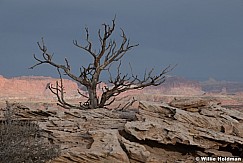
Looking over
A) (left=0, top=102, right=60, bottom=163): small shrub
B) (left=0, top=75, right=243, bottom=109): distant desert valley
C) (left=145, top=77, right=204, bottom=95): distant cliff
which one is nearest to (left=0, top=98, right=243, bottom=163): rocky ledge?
(left=0, top=102, right=60, bottom=163): small shrub

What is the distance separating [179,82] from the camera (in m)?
136

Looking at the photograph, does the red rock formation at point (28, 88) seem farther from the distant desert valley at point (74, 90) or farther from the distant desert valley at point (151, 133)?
the distant desert valley at point (151, 133)

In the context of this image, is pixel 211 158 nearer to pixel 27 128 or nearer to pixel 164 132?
pixel 164 132

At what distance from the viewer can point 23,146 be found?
8406 mm

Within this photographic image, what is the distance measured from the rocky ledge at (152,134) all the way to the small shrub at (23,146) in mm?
294

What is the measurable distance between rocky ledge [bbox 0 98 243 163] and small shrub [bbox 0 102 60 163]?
294mm

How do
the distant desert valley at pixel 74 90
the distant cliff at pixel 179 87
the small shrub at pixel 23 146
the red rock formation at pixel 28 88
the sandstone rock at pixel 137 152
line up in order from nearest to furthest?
the small shrub at pixel 23 146
the sandstone rock at pixel 137 152
the distant desert valley at pixel 74 90
the red rock formation at pixel 28 88
the distant cliff at pixel 179 87

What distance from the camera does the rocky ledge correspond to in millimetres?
8672

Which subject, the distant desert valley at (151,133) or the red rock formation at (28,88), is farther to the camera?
the red rock formation at (28,88)

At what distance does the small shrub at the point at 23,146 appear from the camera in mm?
8078

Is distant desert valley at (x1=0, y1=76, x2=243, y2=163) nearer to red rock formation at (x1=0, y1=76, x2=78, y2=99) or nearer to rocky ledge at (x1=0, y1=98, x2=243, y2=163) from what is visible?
rocky ledge at (x1=0, y1=98, x2=243, y2=163)

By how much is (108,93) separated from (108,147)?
6.26m

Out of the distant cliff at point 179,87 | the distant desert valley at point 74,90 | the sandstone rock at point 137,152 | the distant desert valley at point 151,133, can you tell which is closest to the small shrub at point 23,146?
the distant desert valley at point 151,133

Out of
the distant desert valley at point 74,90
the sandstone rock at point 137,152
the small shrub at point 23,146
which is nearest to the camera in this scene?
the small shrub at point 23,146
